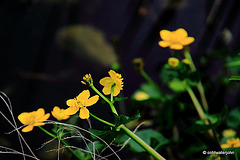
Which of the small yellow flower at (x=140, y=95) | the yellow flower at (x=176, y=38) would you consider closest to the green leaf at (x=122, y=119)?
the yellow flower at (x=176, y=38)

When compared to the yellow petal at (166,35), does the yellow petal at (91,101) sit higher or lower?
lower

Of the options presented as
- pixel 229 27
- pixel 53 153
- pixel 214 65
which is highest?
pixel 229 27

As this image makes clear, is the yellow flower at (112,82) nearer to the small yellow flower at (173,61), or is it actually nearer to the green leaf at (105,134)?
the green leaf at (105,134)

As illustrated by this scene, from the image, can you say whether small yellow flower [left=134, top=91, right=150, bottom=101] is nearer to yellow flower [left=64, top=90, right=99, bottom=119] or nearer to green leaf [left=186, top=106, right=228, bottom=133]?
green leaf [left=186, top=106, right=228, bottom=133]

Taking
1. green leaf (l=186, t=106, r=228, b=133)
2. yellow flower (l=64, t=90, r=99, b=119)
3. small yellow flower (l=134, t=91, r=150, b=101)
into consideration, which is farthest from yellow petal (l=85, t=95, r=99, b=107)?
small yellow flower (l=134, t=91, r=150, b=101)

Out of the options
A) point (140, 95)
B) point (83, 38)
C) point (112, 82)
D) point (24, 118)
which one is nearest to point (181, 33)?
point (112, 82)

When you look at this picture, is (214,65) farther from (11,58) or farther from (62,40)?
(11,58)

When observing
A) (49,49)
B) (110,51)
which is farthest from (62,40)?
(110,51)

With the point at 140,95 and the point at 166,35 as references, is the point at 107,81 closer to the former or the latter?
the point at 166,35
